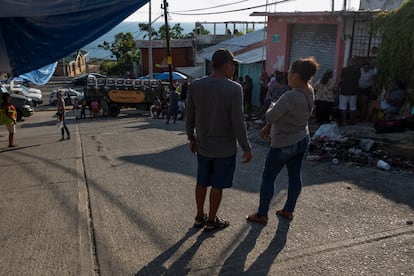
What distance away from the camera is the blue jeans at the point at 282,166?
12.1 ft

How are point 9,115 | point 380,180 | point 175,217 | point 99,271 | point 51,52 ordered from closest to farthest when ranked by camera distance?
point 99,271 → point 175,217 → point 380,180 → point 51,52 → point 9,115

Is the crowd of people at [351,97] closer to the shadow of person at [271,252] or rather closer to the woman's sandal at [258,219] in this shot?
the woman's sandal at [258,219]

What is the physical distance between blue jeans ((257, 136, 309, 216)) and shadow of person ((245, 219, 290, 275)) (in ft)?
0.75

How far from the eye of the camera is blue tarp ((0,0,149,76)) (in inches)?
211

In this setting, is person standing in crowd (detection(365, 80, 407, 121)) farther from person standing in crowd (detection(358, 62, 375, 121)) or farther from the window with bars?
the window with bars

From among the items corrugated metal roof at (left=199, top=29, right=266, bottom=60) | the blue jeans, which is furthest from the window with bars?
corrugated metal roof at (left=199, top=29, right=266, bottom=60)

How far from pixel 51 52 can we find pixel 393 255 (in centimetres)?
533

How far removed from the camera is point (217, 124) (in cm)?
350

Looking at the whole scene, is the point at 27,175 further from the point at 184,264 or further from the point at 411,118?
the point at 411,118

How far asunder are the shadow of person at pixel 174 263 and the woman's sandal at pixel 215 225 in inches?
6.1

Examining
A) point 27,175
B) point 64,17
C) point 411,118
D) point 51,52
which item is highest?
point 64,17

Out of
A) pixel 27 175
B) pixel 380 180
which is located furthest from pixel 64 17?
pixel 380 180

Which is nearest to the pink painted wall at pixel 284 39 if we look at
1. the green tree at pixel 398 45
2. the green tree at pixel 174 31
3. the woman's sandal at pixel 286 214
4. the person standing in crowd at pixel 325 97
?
the person standing in crowd at pixel 325 97

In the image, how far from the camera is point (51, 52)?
→ 19.6 ft
